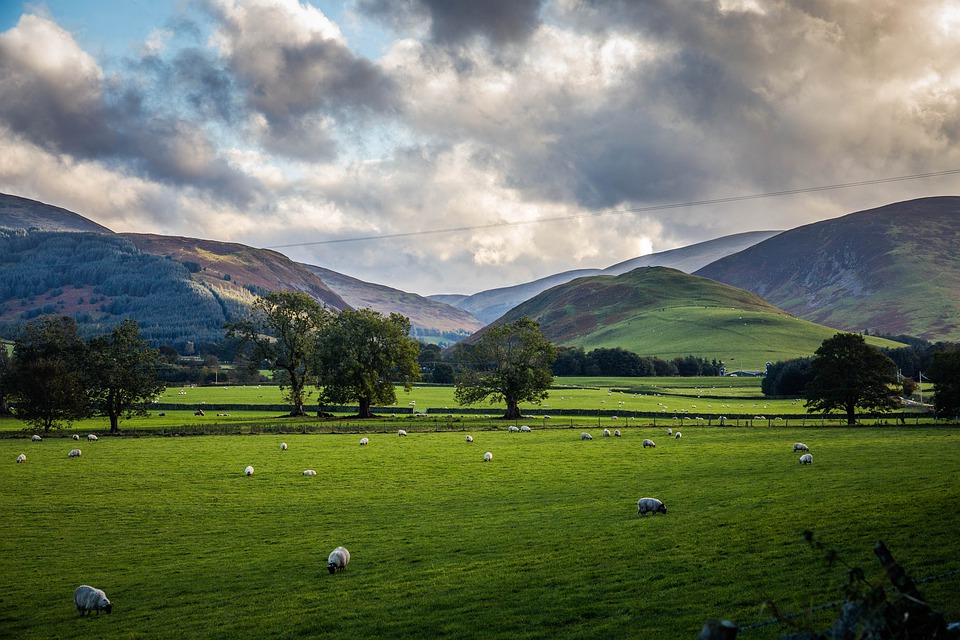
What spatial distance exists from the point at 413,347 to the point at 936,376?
201 ft

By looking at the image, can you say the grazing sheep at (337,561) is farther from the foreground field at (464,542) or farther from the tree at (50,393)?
the tree at (50,393)

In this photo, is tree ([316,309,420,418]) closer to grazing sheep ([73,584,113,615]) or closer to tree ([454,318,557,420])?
tree ([454,318,557,420])

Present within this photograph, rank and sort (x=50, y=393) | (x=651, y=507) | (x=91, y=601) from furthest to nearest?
1. (x=50, y=393)
2. (x=651, y=507)
3. (x=91, y=601)

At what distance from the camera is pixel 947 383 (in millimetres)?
67062

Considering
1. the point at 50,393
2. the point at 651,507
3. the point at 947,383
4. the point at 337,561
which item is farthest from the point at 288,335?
the point at 947,383

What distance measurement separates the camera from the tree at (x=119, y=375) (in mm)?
71688

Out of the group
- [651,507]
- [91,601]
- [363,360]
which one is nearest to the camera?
[91,601]

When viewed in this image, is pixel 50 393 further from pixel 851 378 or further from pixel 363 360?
pixel 851 378

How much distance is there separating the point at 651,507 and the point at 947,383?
194 ft

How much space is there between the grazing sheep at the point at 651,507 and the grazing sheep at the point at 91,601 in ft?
57.4

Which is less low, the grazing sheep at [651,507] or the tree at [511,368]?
the tree at [511,368]

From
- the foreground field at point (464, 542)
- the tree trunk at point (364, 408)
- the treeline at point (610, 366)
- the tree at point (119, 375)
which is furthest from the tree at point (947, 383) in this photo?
the treeline at point (610, 366)

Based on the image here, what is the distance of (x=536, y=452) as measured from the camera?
161ft

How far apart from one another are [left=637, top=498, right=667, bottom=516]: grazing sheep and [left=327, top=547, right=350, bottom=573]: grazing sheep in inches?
444
